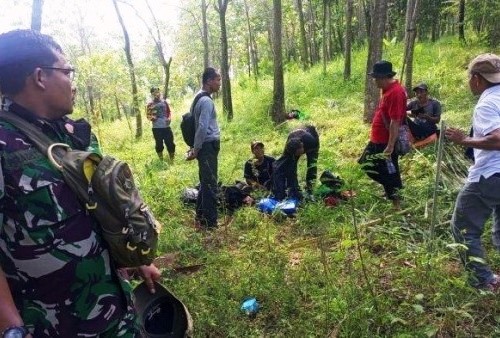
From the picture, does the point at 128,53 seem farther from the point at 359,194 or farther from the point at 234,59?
the point at 234,59

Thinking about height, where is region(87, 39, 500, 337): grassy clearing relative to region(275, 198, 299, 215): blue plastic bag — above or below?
above

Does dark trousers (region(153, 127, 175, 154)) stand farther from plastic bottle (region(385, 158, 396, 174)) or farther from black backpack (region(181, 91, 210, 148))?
plastic bottle (region(385, 158, 396, 174))

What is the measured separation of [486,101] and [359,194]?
264 cm

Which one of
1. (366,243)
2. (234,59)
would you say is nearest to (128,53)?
(366,243)

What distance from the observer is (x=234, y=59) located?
4184 centimetres

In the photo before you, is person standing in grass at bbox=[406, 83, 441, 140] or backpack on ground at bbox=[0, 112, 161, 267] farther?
person standing in grass at bbox=[406, 83, 441, 140]

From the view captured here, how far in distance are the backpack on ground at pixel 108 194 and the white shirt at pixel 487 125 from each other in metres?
2.35

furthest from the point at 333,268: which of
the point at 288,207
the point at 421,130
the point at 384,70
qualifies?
the point at 421,130

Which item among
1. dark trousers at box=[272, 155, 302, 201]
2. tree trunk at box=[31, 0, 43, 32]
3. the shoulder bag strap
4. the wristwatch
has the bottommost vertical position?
dark trousers at box=[272, 155, 302, 201]

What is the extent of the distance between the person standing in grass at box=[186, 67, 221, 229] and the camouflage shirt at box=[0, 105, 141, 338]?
10.3 ft

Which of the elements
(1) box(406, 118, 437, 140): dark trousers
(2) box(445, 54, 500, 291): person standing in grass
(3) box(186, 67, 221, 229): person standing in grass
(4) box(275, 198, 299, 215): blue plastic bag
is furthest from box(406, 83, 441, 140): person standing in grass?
(2) box(445, 54, 500, 291): person standing in grass

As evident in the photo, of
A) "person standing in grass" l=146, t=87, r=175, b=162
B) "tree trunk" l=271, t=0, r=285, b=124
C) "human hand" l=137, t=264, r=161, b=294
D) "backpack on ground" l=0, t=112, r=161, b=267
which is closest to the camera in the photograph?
"backpack on ground" l=0, t=112, r=161, b=267

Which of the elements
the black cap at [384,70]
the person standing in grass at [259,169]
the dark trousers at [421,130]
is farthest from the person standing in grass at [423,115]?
the person standing in grass at [259,169]

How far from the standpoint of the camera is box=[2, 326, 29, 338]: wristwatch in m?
1.31
